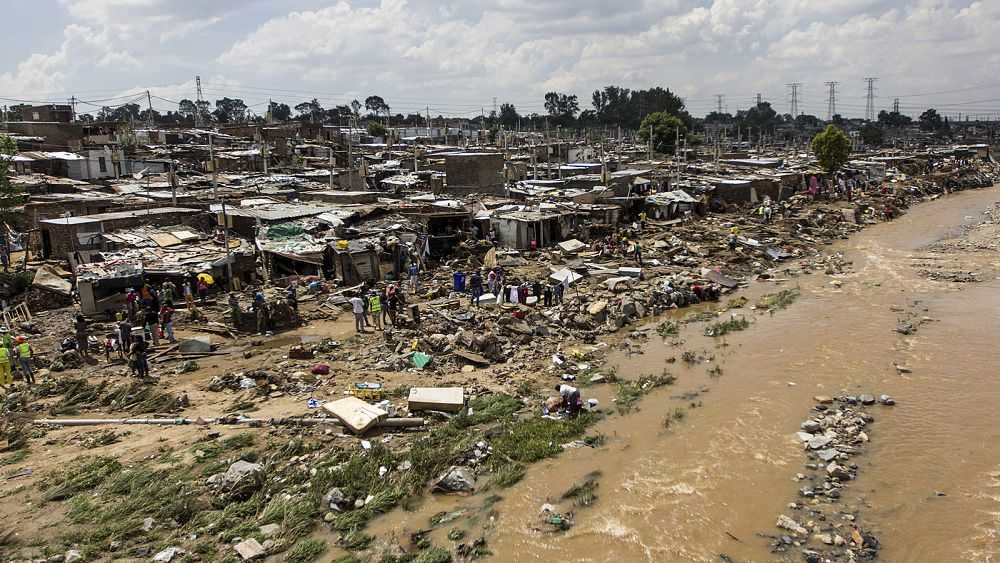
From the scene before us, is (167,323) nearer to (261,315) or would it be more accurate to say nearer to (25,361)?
(261,315)

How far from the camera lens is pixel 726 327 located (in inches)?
561

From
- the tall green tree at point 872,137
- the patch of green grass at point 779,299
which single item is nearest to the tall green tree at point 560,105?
the tall green tree at point 872,137

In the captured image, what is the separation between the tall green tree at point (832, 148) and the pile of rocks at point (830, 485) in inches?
1212

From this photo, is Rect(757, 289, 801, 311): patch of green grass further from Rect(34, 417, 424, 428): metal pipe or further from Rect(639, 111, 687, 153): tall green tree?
Rect(639, 111, 687, 153): tall green tree

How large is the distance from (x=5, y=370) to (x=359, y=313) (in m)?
6.08

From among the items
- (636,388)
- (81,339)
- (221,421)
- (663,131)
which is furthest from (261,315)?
(663,131)

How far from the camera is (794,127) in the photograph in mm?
103750

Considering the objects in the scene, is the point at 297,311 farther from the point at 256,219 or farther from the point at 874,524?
the point at 874,524

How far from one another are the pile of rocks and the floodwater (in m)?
0.14

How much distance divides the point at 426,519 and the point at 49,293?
13.4 meters

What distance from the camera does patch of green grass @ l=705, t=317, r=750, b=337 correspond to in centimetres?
1402

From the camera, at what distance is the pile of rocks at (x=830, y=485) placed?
6.68 m

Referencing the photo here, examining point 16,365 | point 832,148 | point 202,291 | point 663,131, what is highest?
point 663,131

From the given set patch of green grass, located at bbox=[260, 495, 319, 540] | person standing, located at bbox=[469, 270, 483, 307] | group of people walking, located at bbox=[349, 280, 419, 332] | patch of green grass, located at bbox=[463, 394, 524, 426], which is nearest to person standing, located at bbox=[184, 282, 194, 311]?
group of people walking, located at bbox=[349, 280, 419, 332]
